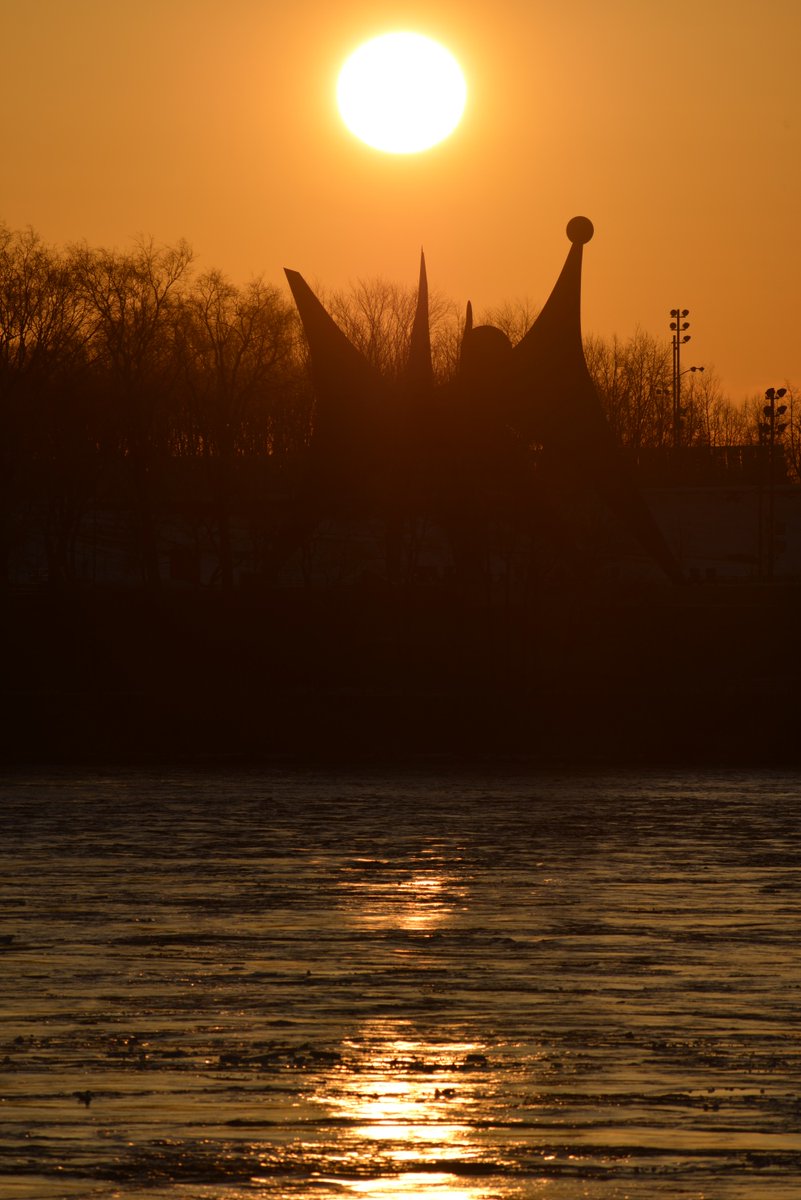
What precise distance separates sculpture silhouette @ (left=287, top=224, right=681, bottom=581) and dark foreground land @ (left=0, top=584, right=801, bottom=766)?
14.6 ft

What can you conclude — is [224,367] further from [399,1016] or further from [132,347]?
[399,1016]

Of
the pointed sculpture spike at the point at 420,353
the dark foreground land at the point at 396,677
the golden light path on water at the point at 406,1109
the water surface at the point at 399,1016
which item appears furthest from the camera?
the pointed sculpture spike at the point at 420,353

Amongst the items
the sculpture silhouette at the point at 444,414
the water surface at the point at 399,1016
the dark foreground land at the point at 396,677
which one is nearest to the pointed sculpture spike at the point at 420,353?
the sculpture silhouette at the point at 444,414

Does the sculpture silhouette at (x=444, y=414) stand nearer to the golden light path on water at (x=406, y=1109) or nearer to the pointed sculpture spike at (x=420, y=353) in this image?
the pointed sculpture spike at (x=420, y=353)

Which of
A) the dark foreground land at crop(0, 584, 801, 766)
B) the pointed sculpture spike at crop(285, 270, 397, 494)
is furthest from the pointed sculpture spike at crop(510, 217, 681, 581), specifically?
the dark foreground land at crop(0, 584, 801, 766)

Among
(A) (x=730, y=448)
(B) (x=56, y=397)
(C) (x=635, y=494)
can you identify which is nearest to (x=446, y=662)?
(C) (x=635, y=494)

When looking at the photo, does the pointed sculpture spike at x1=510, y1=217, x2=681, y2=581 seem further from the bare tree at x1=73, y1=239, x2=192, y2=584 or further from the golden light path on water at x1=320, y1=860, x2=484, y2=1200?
the golden light path on water at x1=320, y1=860, x2=484, y2=1200

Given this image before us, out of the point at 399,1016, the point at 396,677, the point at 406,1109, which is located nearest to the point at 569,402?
the point at 396,677

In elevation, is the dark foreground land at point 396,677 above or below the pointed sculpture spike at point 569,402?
below

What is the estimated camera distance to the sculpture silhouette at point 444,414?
2309 inches

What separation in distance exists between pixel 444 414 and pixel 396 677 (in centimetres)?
1195

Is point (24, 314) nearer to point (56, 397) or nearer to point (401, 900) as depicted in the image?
point (56, 397)

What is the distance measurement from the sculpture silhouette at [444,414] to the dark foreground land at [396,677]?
4.45 meters

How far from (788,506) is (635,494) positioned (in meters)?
41.1
